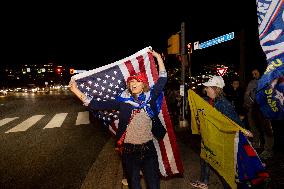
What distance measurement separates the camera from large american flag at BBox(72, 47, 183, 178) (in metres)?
4.59

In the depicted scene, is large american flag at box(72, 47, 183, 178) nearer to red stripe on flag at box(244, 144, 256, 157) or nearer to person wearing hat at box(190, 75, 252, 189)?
person wearing hat at box(190, 75, 252, 189)

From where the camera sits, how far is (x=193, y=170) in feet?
20.7

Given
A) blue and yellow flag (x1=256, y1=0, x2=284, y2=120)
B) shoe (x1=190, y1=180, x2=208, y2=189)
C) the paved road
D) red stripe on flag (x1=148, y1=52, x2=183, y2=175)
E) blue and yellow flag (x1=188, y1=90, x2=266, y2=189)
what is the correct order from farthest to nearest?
the paved road → shoe (x1=190, y1=180, x2=208, y2=189) → red stripe on flag (x1=148, y1=52, x2=183, y2=175) → blue and yellow flag (x1=188, y1=90, x2=266, y2=189) → blue and yellow flag (x1=256, y1=0, x2=284, y2=120)

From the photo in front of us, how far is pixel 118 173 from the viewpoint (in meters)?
6.38

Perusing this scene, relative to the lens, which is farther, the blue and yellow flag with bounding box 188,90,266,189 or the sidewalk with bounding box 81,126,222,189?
the sidewalk with bounding box 81,126,222,189

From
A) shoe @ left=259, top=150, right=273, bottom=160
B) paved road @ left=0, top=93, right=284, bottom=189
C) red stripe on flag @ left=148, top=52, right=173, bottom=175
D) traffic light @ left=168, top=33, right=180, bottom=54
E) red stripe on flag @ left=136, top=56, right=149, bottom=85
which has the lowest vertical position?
paved road @ left=0, top=93, right=284, bottom=189

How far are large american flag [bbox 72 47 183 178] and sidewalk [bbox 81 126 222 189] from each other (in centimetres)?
79

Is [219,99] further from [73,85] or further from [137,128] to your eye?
[73,85]

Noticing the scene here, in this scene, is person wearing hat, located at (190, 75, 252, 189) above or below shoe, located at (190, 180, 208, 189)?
above

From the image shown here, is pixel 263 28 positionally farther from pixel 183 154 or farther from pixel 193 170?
pixel 183 154

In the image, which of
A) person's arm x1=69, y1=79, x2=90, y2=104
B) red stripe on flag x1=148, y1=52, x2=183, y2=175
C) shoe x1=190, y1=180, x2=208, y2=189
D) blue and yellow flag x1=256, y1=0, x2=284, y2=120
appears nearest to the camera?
blue and yellow flag x1=256, y1=0, x2=284, y2=120

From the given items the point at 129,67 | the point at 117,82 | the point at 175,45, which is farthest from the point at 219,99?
the point at 175,45

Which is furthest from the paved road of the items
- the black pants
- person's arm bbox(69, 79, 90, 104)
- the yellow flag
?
person's arm bbox(69, 79, 90, 104)

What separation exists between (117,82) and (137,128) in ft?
3.21
